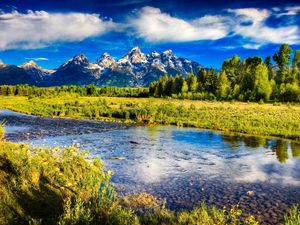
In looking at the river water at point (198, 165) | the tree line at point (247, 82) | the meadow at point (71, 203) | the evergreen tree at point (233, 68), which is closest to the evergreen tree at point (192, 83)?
the tree line at point (247, 82)

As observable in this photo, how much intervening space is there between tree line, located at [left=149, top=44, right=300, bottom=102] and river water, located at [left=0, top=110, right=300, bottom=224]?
5783cm

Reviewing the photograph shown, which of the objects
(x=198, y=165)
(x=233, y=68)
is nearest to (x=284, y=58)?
(x=233, y=68)

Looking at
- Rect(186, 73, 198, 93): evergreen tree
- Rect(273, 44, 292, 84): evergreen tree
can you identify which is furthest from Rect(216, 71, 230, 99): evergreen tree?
Rect(273, 44, 292, 84): evergreen tree

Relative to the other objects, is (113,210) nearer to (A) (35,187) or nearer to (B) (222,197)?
(A) (35,187)

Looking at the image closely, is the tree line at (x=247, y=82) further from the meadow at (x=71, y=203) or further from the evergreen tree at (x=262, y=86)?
the meadow at (x=71, y=203)

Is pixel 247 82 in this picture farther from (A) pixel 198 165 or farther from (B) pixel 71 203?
(B) pixel 71 203

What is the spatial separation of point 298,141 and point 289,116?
23227 mm

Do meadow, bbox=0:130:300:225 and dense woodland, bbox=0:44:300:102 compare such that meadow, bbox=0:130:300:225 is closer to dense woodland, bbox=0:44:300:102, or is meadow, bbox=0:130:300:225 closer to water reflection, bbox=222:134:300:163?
water reflection, bbox=222:134:300:163

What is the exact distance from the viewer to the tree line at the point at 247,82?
9669cm

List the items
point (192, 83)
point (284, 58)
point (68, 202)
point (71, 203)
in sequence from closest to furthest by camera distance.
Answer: point (68, 202) < point (71, 203) < point (284, 58) < point (192, 83)

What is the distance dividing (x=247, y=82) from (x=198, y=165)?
287ft

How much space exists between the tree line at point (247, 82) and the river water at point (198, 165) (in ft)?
190

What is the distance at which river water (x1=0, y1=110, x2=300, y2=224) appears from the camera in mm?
18456

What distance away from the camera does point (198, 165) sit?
1032 inches
